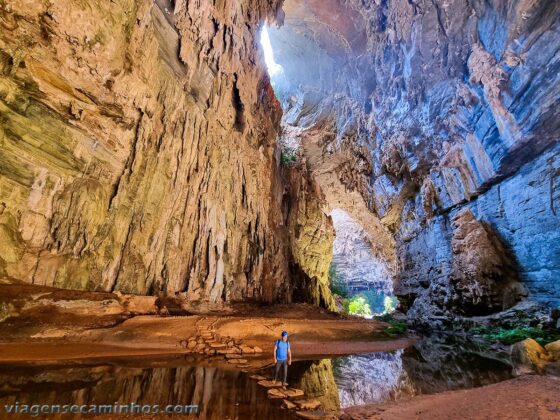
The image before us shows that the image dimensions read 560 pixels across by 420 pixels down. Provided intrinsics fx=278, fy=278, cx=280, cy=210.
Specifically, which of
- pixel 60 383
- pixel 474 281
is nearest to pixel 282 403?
pixel 60 383

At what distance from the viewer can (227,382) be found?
4832mm

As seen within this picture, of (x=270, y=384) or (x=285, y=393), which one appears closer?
(x=285, y=393)

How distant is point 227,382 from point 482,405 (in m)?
3.88

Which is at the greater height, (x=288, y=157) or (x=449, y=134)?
(x=288, y=157)

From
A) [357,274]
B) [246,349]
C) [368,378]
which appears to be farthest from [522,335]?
[357,274]

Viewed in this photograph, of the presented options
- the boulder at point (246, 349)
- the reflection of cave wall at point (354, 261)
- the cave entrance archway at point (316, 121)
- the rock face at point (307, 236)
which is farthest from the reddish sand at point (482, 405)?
the reflection of cave wall at point (354, 261)

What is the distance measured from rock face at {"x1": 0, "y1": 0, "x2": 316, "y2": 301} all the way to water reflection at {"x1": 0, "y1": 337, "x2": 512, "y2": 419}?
15.1 feet

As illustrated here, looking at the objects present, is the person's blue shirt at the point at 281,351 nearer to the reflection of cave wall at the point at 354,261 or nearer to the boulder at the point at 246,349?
the boulder at the point at 246,349

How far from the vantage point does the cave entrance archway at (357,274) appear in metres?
41.3

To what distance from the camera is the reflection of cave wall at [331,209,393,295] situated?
41.4 m

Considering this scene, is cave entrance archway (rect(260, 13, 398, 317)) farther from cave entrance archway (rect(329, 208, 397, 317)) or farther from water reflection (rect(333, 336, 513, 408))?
water reflection (rect(333, 336, 513, 408))

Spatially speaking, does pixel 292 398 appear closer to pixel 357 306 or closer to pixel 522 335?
pixel 522 335

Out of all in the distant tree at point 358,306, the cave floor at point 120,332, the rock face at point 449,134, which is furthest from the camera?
the distant tree at point 358,306

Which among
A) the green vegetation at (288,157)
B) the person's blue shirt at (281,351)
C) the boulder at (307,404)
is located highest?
the green vegetation at (288,157)
